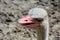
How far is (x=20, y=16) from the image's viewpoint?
9.87 feet

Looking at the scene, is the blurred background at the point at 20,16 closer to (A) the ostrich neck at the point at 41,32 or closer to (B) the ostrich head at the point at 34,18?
(A) the ostrich neck at the point at 41,32

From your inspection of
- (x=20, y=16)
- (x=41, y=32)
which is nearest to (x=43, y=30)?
(x=41, y=32)

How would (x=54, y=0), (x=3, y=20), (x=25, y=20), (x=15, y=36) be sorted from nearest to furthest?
(x=25, y=20) → (x=15, y=36) → (x=3, y=20) → (x=54, y=0)

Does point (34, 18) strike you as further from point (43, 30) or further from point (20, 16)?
point (20, 16)

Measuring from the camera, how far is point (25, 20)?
1871 mm

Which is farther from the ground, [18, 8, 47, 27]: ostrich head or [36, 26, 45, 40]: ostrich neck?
[18, 8, 47, 27]: ostrich head

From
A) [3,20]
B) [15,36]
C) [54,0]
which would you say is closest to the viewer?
[15,36]

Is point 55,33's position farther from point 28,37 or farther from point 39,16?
point 39,16

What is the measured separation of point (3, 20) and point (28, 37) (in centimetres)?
37

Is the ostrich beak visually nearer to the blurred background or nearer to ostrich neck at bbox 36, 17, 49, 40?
ostrich neck at bbox 36, 17, 49, 40


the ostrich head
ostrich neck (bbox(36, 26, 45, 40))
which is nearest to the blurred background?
ostrich neck (bbox(36, 26, 45, 40))

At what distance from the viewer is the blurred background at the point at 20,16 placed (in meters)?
2.76

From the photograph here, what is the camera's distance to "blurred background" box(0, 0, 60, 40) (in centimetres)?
276

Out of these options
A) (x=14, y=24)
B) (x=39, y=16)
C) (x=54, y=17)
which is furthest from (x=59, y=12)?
(x=39, y=16)
